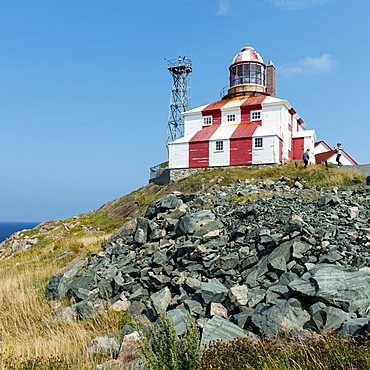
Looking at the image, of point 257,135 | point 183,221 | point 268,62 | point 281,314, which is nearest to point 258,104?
point 257,135

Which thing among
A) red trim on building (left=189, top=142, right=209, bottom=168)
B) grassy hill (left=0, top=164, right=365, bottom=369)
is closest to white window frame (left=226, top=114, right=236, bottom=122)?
red trim on building (left=189, top=142, right=209, bottom=168)

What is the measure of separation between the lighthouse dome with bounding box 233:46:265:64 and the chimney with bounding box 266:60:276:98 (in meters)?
2.16

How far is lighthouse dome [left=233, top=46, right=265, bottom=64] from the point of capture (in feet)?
130

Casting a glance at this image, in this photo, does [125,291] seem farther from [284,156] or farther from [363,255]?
[284,156]

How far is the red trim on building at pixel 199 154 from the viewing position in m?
35.1

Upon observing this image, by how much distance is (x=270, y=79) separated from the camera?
4222 cm

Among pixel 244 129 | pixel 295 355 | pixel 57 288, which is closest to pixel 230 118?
pixel 244 129

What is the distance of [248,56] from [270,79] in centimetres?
448

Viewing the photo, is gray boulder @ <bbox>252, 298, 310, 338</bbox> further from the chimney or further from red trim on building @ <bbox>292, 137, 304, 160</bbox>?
the chimney

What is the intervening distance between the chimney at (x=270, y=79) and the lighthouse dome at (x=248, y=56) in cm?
216

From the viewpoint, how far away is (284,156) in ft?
114

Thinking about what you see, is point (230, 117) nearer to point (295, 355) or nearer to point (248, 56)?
point (248, 56)

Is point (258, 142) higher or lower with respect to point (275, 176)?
higher

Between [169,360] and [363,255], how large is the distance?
4.90 metres
